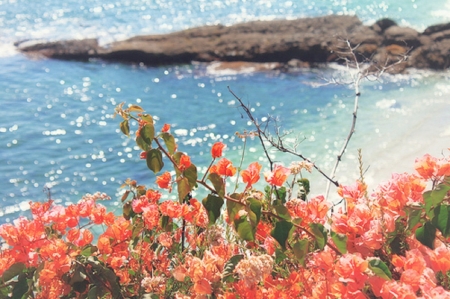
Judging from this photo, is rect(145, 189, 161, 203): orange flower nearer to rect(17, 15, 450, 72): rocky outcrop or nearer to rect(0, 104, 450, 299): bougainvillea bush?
rect(0, 104, 450, 299): bougainvillea bush

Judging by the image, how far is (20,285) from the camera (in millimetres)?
1646

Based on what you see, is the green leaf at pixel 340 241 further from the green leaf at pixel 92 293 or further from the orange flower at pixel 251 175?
the green leaf at pixel 92 293

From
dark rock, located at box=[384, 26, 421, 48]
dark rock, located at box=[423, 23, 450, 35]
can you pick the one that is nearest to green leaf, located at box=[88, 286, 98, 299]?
dark rock, located at box=[384, 26, 421, 48]

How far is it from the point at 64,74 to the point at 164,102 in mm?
3070

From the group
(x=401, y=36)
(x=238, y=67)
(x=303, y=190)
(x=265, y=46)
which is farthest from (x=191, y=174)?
(x=401, y=36)

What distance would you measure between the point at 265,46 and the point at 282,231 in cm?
1169

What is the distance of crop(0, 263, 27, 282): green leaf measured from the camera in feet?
5.34

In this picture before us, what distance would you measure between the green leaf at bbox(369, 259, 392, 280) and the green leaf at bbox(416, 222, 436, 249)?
24 centimetres

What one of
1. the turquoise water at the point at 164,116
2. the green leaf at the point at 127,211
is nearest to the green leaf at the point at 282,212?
the green leaf at the point at 127,211

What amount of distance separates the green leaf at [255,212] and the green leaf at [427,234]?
470 mm

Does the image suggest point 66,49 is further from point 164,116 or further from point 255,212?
point 255,212

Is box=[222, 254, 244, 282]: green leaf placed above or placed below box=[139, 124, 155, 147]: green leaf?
below

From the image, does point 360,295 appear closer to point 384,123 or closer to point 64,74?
point 384,123

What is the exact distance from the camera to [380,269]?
1.34m
